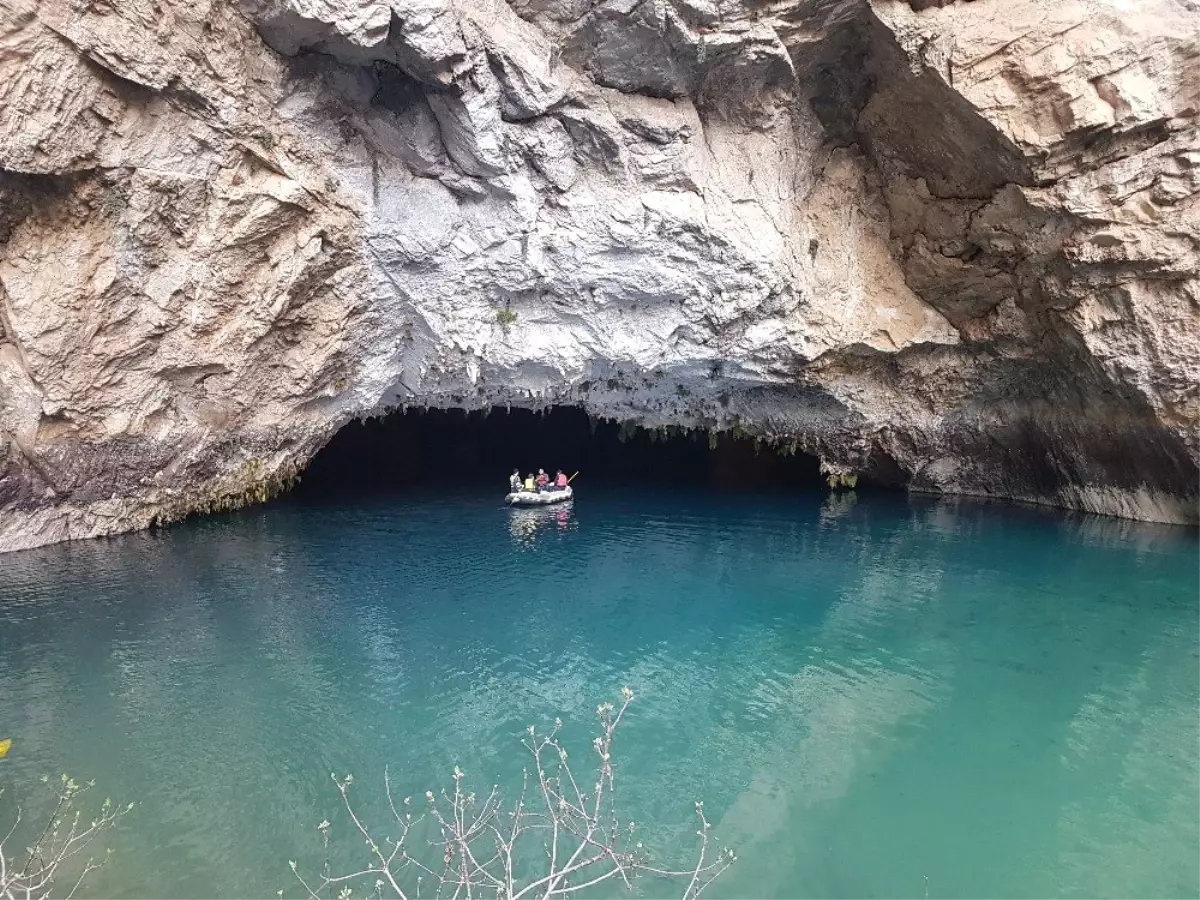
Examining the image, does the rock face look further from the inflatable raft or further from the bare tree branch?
the bare tree branch

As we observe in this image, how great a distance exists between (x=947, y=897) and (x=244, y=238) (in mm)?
13539

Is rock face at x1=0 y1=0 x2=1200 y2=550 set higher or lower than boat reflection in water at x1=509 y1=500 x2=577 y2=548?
higher

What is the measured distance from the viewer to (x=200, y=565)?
44.0 feet

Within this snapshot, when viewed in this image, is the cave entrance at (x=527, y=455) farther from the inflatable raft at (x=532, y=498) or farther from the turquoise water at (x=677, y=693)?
the turquoise water at (x=677, y=693)

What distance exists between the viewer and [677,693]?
8.78 m

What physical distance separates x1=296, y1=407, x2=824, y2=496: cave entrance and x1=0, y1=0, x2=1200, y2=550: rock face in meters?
6.00

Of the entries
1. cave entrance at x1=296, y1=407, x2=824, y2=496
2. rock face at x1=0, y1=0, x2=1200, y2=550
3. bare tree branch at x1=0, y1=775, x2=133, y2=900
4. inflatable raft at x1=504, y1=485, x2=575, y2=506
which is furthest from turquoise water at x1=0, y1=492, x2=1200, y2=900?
cave entrance at x1=296, y1=407, x2=824, y2=496

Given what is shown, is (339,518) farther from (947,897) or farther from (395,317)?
(947,897)

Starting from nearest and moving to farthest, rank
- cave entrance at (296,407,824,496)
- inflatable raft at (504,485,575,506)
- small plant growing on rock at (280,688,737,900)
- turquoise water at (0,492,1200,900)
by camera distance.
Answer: small plant growing on rock at (280,688,737,900) < turquoise water at (0,492,1200,900) < inflatable raft at (504,485,575,506) < cave entrance at (296,407,824,496)

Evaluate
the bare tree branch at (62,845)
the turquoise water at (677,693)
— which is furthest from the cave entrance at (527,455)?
the bare tree branch at (62,845)

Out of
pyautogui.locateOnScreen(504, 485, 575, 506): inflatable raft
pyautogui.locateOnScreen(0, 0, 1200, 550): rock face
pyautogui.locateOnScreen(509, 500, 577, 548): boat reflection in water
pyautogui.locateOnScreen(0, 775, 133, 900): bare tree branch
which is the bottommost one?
pyautogui.locateOnScreen(0, 775, 133, 900): bare tree branch

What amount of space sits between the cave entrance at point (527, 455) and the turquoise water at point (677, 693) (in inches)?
333

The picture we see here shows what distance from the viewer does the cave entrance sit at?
78.3 ft

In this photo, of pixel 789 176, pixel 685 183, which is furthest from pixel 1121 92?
pixel 685 183
